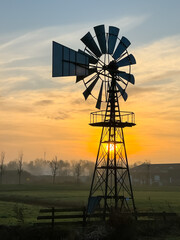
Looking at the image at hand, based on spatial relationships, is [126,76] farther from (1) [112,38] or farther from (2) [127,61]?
(1) [112,38]

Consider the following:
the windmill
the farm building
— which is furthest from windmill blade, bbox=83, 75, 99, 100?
the farm building

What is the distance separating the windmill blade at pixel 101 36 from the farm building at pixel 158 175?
375 ft

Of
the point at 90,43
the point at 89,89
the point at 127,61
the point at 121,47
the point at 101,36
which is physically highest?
the point at 101,36

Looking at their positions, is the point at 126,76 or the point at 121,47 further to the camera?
the point at 126,76

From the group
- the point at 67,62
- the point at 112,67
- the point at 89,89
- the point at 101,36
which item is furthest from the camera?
the point at 112,67

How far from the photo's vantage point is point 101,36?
29.2 metres

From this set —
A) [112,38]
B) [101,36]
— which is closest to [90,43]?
[101,36]

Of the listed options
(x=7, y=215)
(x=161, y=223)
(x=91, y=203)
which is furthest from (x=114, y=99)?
(x=7, y=215)

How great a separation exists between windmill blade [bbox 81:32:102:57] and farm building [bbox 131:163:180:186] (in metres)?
114

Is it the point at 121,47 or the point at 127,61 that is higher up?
the point at 121,47

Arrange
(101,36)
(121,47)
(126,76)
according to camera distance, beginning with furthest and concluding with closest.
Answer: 1. (126,76)
2. (121,47)
3. (101,36)

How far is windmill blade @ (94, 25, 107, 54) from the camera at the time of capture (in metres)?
28.9

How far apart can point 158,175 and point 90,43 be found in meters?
126

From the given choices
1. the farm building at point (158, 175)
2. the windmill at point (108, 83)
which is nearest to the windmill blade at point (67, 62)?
the windmill at point (108, 83)
